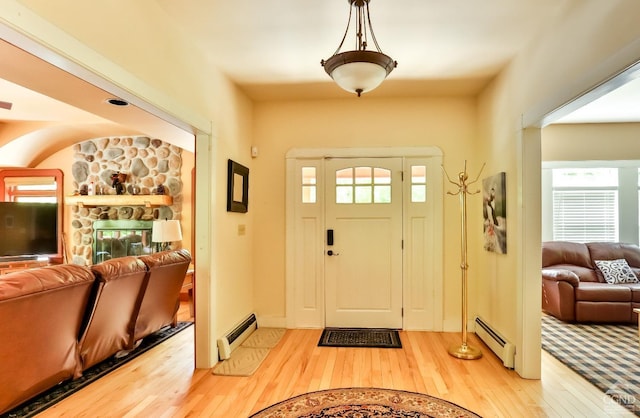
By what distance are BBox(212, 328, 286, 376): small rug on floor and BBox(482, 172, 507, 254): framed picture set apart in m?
2.44

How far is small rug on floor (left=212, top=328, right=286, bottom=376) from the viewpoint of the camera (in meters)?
3.37

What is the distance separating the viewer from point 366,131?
4684 mm

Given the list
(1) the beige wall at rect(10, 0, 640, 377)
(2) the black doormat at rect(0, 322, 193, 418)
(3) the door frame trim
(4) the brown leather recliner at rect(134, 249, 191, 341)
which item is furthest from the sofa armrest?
(2) the black doormat at rect(0, 322, 193, 418)

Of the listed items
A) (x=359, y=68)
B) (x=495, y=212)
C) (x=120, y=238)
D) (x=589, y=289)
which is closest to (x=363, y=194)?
(x=495, y=212)

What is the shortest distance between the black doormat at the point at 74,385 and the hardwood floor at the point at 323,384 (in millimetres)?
72

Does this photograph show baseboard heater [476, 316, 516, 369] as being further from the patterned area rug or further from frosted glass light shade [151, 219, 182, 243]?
frosted glass light shade [151, 219, 182, 243]

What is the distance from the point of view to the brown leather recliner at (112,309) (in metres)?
3.12

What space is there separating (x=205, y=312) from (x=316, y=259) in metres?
1.60

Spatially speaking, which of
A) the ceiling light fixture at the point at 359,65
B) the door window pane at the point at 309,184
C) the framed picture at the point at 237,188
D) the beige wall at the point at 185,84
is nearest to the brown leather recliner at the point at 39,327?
the beige wall at the point at 185,84

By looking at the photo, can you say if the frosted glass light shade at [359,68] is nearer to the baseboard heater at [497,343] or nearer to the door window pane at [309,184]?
the door window pane at [309,184]

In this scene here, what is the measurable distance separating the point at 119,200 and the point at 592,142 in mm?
7388

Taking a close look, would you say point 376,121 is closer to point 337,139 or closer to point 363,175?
point 337,139

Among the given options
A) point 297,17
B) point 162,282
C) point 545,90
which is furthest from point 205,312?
point 545,90

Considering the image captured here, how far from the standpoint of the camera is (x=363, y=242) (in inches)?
183
